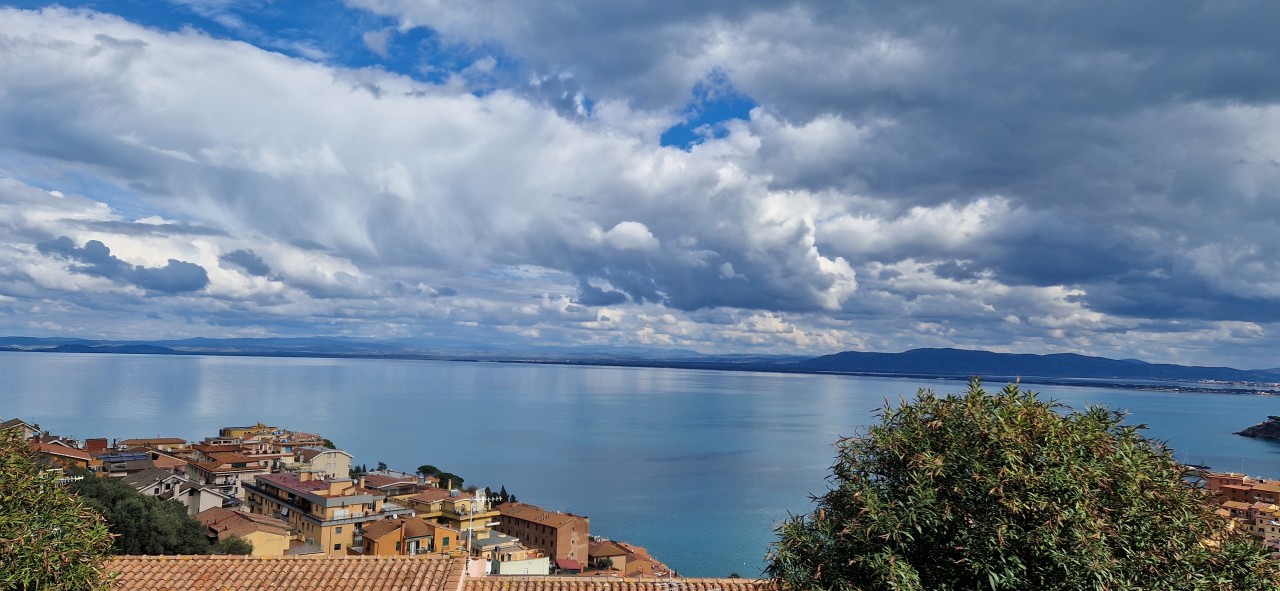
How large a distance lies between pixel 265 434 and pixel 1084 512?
73.1 meters

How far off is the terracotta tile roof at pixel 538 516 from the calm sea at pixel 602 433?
6494 millimetres

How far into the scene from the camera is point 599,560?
37312 millimetres

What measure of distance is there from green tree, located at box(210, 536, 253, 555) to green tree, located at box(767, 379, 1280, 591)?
23.5 m

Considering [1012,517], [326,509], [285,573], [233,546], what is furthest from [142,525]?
[1012,517]

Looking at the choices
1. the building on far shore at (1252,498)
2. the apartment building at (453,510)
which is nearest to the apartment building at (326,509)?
the apartment building at (453,510)

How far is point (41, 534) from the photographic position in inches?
269

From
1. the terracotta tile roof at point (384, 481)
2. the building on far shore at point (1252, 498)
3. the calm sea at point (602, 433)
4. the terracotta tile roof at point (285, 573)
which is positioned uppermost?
the terracotta tile roof at point (285, 573)

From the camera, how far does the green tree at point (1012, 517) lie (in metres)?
5.77

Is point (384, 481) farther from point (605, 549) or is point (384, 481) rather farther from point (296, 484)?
point (605, 549)

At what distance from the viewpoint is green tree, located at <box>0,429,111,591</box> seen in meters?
6.62

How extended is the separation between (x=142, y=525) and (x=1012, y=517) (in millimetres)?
25666

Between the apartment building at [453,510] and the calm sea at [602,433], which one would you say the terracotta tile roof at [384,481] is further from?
the calm sea at [602,433]

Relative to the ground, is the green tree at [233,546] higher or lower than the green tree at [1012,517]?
lower

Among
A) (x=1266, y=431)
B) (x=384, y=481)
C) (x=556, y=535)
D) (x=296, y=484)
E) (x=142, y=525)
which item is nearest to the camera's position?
(x=142, y=525)
